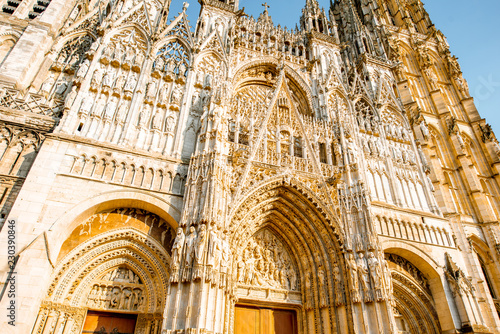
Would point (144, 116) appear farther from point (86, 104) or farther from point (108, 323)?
point (108, 323)

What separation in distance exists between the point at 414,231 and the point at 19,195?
1418cm

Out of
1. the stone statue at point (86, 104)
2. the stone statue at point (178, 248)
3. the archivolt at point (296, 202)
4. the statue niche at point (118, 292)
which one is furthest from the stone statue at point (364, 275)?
the stone statue at point (86, 104)

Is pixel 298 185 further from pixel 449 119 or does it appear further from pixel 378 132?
pixel 449 119

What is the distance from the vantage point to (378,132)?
54.3ft

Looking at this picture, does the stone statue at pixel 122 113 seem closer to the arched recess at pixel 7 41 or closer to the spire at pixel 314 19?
the arched recess at pixel 7 41

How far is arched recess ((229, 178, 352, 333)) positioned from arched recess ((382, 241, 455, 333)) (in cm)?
275

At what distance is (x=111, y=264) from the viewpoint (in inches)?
388

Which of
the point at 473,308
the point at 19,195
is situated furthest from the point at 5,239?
the point at 473,308

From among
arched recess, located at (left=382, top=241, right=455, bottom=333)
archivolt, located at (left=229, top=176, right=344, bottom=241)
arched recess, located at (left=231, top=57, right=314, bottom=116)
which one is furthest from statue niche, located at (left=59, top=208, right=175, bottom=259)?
arched recess, located at (left=231, top=57, right=314, bottom=116)

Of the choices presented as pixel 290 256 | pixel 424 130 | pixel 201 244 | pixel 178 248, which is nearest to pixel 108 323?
pixel 178 248

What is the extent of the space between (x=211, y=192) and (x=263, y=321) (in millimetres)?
4951

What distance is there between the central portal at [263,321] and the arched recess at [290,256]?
1.09 feet

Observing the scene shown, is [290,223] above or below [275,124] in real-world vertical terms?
below

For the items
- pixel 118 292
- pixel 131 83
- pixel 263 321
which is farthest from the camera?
pixel 131 83
